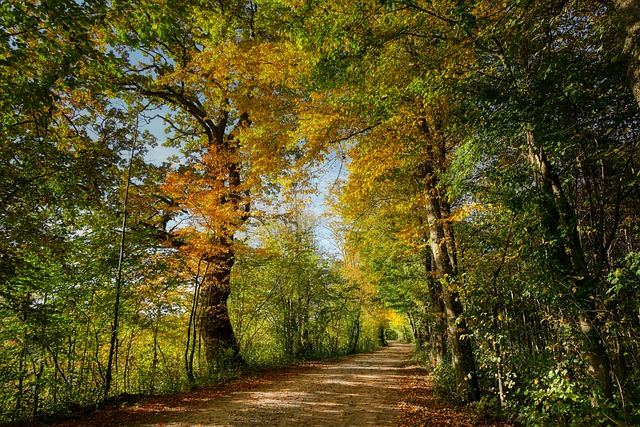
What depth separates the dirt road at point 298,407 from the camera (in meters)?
6.02

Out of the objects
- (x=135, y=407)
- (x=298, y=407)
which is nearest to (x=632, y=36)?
(x=298, y=407)

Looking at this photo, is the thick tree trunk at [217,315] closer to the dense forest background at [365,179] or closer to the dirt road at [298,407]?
the dense forest background at [365,179]

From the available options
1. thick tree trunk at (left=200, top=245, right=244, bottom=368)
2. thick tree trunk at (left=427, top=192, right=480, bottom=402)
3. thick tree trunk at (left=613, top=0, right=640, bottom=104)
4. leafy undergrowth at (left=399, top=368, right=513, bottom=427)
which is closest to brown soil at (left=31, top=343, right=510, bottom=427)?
leafy undergrowth at (left=399, top=368, right=513, bottom=427)

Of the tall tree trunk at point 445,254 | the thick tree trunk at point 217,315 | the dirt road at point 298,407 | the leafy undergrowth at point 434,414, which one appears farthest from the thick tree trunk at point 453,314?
the thick tree trunk at point 217,315

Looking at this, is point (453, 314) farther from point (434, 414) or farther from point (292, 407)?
point (292, 407)

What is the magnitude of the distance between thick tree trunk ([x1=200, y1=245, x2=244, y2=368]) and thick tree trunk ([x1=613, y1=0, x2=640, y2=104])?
954 cm

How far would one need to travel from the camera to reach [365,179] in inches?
287

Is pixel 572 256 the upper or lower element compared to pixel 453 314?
upper

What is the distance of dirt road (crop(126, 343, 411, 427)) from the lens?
6016mm

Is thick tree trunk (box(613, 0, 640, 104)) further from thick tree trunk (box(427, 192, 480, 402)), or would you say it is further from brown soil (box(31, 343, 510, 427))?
brown soil (box(31, 343, 510, 427))

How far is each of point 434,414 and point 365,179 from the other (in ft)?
16.9

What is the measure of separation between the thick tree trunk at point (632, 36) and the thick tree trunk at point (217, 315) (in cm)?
954

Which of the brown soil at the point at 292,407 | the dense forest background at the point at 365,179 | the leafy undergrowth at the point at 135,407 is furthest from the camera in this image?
the brown soil at the point at 292,407

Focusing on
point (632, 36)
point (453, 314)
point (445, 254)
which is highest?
point (632, 36)
